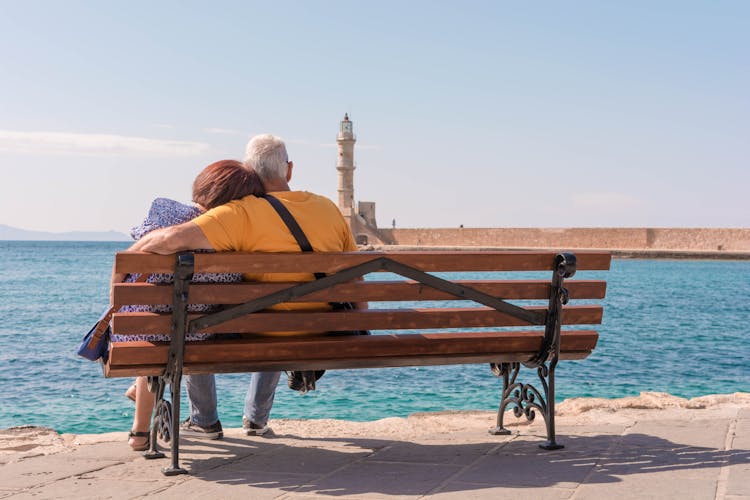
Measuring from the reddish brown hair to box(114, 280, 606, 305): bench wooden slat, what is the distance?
45 centimetres

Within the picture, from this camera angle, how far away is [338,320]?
368cm

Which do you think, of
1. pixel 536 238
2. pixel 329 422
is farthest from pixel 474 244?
pixel 329 422

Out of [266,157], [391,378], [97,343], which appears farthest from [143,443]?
[391,378]

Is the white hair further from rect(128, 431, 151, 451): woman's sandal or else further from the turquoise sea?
the turquoise sea

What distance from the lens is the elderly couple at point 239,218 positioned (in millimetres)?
3514

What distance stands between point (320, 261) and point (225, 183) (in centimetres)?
57

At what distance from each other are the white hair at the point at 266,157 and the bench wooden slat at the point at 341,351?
77 centimetres

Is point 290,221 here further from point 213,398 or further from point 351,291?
point 213,398

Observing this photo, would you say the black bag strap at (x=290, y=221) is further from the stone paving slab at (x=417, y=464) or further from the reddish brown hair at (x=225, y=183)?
the stone paving slab at (x=417, y=464)

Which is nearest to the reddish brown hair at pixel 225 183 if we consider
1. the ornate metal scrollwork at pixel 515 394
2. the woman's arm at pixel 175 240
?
the woman's arm at pixel 175 240

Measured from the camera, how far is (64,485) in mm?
3453

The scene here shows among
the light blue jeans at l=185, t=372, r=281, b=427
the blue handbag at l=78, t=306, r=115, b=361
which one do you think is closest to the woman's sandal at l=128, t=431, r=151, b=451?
the light blue jeans at l=185, t=372, r=281, b=427

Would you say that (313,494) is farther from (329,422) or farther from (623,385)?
(623,385)

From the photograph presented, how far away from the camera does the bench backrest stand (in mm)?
3393
